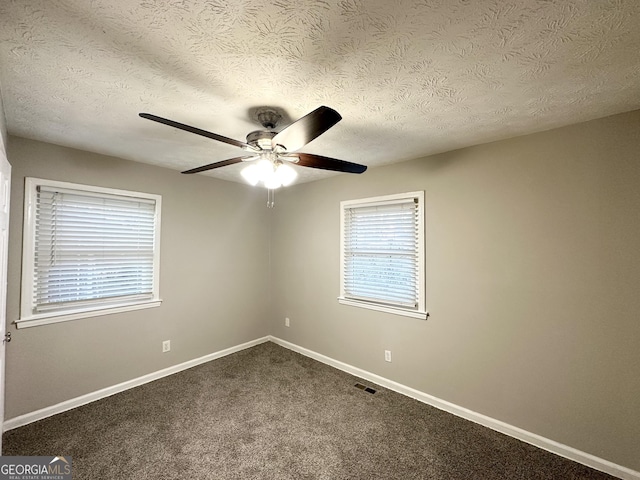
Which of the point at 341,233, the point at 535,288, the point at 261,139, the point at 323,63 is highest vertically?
the point at 323,63

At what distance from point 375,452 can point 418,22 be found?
103 inches

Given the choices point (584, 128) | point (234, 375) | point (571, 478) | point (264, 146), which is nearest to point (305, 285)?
point (234, 375)

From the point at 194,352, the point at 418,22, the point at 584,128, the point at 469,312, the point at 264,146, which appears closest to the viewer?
the point at 418,22

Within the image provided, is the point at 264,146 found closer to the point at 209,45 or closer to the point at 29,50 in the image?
the point at 209,45

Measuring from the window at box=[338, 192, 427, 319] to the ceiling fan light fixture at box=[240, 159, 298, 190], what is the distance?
1.59m

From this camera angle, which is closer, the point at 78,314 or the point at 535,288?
the point at 535,288

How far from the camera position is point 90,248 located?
2.74 m

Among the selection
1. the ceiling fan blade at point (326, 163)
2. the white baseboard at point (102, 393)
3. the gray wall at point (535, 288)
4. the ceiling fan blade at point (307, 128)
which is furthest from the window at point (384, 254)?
the white baseboard at point (102, 393)

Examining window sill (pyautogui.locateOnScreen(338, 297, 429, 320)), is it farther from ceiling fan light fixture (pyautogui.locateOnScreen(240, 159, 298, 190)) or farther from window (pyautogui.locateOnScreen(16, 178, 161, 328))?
window (pyautogui.locateOnScreen(16, 178, 161, 328))

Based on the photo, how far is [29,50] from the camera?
1275 millimetres

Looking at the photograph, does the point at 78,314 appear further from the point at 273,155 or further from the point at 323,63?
the point at 323,63

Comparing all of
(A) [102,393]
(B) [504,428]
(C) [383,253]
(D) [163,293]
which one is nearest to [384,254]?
(C) [383,253]

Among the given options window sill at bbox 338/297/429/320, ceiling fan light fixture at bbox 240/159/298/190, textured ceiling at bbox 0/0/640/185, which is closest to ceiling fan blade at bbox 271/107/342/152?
ceiling fan light fixture at bbox 240/159/298/190

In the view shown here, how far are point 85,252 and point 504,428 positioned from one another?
405 cm
